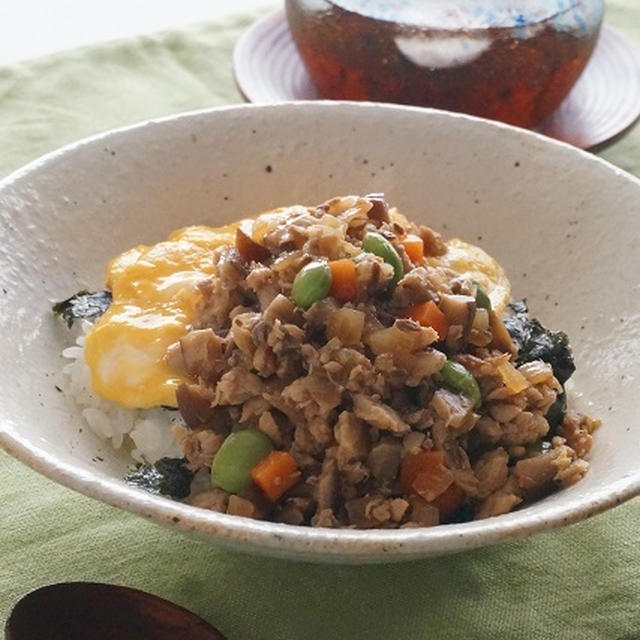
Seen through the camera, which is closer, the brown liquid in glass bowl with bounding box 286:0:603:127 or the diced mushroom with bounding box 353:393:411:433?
the diced mushroom with bounding box 353:393:411:433

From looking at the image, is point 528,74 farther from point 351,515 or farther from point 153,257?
point 351,515

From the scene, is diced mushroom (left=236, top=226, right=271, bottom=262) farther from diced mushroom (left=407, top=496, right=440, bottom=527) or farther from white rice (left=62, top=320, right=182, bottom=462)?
diced mushroom (left=407, top=496, right=440, bottom=527)

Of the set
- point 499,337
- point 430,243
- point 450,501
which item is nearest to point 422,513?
point 450,501

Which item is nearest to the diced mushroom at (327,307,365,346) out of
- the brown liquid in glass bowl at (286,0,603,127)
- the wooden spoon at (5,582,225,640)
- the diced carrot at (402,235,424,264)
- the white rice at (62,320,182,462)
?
the diced carrot at (402,235,424,264)

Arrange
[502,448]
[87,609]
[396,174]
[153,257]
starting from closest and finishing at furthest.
A: [87,609]
[502,448]
[153,257]
[396,174]

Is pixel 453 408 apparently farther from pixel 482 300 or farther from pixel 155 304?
pixel 155 304

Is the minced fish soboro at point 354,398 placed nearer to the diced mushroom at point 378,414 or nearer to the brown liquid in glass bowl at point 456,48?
the diced mushroom at point 378,414

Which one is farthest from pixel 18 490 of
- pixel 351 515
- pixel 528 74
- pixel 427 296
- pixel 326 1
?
pixel 528 74
